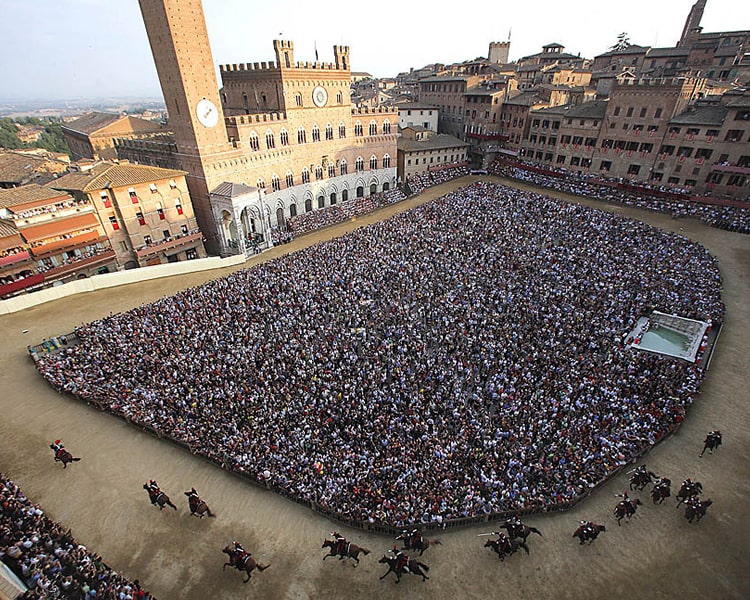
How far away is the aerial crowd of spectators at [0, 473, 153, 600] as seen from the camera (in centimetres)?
1138

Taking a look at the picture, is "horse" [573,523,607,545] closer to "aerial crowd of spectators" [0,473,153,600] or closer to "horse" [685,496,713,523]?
"horse" [685,496,713,523]

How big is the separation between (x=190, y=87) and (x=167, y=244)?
49.5 feet

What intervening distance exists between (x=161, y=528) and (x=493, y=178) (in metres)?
55.3

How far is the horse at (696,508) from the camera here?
13734mm

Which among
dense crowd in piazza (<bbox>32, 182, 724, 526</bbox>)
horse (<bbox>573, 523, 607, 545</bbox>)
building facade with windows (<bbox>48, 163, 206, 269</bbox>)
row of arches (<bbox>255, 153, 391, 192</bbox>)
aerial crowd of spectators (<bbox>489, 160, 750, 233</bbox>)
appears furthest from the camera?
row of arches (<bbox>255, 153, 391, 192</bbox>)

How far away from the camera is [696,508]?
13.7 m

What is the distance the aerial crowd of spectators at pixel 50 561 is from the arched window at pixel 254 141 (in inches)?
1449

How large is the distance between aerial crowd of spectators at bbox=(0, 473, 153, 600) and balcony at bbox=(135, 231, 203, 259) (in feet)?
85.4

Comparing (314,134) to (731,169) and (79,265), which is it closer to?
(79,265)

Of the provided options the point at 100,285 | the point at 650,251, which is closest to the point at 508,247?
the point at 650,251

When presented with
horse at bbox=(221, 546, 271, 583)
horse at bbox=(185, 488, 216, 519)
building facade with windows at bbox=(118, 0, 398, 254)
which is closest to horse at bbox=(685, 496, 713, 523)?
horse at bbox=(221, 546, 271, 583)

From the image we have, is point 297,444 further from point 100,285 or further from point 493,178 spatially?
point 493,178

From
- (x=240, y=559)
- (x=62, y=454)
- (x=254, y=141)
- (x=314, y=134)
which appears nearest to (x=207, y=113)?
(x=254, y=141)

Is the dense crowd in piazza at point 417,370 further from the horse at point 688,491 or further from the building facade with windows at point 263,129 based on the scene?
the building facade with windows at point 263,129
